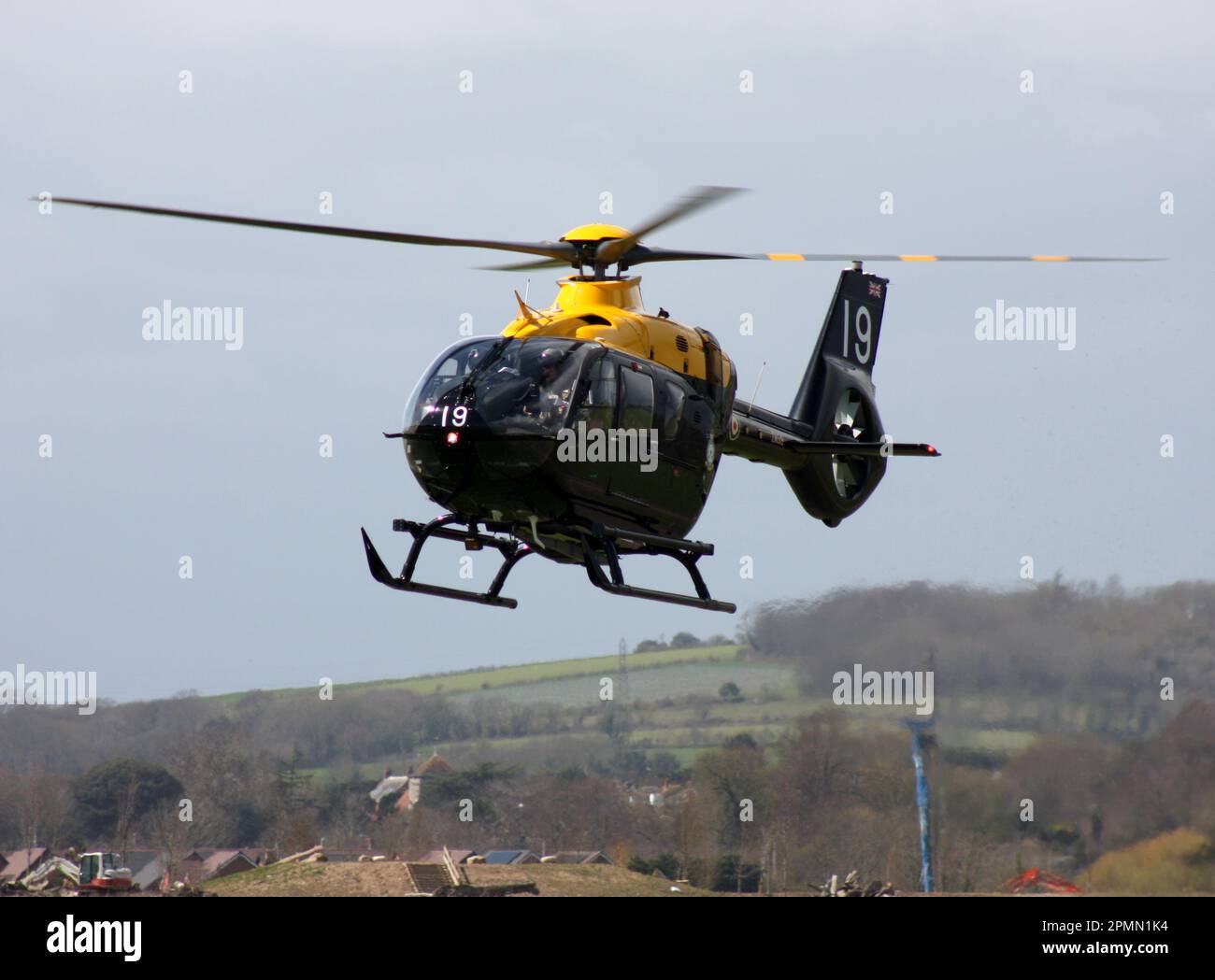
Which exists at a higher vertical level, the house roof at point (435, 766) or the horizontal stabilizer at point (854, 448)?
the horizontal stabilizer at point (854, 448)

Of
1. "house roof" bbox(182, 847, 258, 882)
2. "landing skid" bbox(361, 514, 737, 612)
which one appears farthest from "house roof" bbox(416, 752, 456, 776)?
"landing skid" bbox(361, 514, 737, 612)

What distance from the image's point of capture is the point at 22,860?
3303 cm

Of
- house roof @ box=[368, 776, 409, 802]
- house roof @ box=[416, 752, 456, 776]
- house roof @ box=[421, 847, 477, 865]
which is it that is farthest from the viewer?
house roof @ box=[416, 752, 456, 776]

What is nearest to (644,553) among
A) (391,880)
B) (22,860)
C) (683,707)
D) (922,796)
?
(922,796)

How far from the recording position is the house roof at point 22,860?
32938 mm

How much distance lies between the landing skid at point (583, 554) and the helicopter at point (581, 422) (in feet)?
0.06

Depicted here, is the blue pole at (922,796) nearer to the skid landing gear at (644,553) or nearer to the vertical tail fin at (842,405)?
the vertical tail fin at (842,405)

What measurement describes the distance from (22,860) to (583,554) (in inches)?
747

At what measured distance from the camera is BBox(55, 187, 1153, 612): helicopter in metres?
17.0

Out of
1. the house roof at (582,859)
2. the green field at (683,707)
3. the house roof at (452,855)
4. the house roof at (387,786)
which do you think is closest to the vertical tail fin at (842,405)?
the green field at (683,707)

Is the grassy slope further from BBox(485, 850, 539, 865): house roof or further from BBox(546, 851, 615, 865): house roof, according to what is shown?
BBox(485, 850, 539, 865): house roof

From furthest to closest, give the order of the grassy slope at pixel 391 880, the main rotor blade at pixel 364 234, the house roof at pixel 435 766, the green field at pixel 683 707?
the house roof at pixel 435 766, the grassy slope at pixel 391 880, the green field at pixel 683 707, the main rotor blade at pixel 364 234

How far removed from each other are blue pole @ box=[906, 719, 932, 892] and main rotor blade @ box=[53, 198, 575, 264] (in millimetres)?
11424
